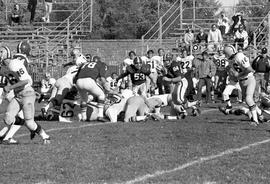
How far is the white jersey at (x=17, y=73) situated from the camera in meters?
11.5

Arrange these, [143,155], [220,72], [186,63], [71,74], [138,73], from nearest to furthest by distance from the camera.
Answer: [143,155] → [71,74] → [138,73] → [186,63] → [220,72]

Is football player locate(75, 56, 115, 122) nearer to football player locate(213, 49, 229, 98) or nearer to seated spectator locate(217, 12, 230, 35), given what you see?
football player locate(213, 49, 229, 98)

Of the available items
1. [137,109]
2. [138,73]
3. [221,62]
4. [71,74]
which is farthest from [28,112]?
[221,62]

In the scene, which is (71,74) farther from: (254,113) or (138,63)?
(254,113)

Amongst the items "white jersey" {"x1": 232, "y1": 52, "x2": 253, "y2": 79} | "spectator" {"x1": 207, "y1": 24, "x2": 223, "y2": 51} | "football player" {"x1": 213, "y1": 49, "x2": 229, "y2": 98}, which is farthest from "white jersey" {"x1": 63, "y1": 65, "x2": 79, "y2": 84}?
"spectator" {"x1": 207, "y1": 24, "x2": 223, "y2": 51}

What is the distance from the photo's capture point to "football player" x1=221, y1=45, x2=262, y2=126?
48.5ft

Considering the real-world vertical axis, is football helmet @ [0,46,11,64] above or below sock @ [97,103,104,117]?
above

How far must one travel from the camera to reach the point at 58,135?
12898 mm

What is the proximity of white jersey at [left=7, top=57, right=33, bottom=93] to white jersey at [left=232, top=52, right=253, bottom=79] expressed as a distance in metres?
5.24

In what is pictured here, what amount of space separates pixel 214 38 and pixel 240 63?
12.1 metres

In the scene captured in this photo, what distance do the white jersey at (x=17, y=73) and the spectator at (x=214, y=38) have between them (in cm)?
1602

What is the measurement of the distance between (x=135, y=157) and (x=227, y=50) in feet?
20.4

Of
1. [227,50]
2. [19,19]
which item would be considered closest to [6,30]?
[19,19]

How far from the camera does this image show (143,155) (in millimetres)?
9992
